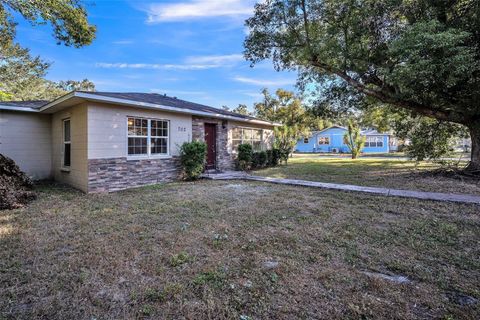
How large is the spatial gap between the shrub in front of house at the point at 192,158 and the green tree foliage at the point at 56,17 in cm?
471

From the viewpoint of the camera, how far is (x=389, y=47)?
7.51 metres

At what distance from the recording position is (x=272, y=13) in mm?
10531

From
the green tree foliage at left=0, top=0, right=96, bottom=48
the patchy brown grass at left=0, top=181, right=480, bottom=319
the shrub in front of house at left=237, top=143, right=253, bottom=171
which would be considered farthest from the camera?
the shrub in front of house at left=237, top=143, right=253, bottom=171

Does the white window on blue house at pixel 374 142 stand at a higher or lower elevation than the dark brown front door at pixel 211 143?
higher

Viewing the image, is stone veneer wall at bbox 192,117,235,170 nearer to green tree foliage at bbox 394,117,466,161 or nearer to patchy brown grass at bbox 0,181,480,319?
patchy brown grass at bbox 0,181,480,319

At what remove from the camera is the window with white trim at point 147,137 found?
326 inches

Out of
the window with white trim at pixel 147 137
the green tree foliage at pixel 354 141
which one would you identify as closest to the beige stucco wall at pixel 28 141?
the window with white trim at pixel 147 137

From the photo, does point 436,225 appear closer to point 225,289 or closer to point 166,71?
point 225,289

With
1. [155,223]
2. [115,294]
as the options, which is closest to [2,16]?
[155,223]

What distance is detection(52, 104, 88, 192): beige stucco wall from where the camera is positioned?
7.29m

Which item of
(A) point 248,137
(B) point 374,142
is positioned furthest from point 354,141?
(B) point 374,142

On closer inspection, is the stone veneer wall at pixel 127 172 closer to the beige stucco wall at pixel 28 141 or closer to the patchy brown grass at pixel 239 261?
the patchy brown grass at pixel 239 261

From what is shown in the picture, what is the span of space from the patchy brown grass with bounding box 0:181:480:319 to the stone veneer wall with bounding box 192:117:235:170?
5495mm

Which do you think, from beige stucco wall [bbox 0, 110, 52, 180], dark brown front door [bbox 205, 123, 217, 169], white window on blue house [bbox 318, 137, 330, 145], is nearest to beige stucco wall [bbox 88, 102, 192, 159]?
dark brown front door [bbox 205, 123, 217, 169]
